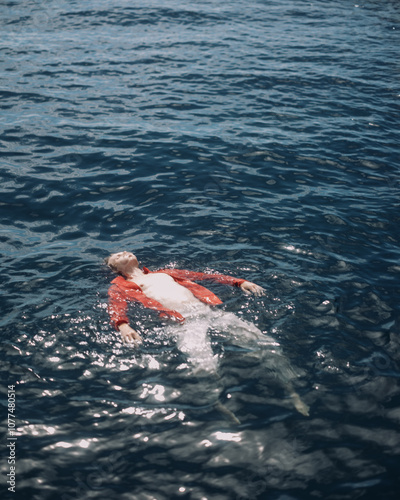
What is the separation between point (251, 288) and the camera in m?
8.20

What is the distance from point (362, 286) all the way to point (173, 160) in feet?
22.5

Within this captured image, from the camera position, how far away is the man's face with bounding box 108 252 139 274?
351 inches

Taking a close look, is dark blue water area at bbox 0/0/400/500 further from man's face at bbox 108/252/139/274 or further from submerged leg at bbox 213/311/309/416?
man's face at bbox 108/252/139/274

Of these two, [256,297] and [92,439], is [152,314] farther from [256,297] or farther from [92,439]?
[92,439]

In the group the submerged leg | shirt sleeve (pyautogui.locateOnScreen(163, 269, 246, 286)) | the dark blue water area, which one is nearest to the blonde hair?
the dark blue water area

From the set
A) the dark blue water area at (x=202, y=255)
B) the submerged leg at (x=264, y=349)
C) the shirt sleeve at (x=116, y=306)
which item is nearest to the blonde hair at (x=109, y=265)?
the dark blue water area at (x=202, y=255)

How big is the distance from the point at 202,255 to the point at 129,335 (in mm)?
2914

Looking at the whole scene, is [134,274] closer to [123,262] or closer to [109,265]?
[123,262]

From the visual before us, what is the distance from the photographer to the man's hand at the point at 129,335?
707 cm

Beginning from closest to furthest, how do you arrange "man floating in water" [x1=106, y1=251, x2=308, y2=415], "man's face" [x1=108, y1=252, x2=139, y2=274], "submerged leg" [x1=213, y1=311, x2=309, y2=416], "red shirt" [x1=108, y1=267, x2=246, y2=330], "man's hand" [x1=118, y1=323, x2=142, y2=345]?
"submerged leg" [x1=213, y1=311, x2=309, y2=416], "man floating in water" [x1=106, y1=251, x2=308, y2=415], "man's hand" [x1=118, y1=323, x2=142, y2=345], "red shirt" [x1=108, y1=267, x2=246, y2=330], "man's face" [x1=108, y1=252, x2=139, y2=274]

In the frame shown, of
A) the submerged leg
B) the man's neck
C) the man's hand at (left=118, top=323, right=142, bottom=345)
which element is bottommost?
the man's neck

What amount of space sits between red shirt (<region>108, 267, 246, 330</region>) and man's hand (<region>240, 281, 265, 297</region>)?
106 mm

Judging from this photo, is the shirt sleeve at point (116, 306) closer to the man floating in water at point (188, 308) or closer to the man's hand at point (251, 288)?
the man floating in water at point (188, 308)

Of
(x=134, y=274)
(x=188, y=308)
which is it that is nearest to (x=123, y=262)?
(x=134, y=274)
